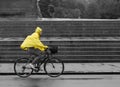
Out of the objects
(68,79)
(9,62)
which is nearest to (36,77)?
(68,79)

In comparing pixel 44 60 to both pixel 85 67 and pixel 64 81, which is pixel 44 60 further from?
pixel 85 67

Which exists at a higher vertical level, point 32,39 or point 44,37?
point 32,39

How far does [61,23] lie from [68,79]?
9862 millimetres

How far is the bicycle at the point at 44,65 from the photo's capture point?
16.6 m

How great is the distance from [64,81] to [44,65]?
1679 millimetres

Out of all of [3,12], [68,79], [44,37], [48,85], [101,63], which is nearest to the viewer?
[48,85]

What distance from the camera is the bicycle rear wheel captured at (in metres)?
16.6

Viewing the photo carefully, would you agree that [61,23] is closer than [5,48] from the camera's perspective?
No

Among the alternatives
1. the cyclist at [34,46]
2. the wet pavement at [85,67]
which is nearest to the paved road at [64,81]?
the cyclist at [34,46]

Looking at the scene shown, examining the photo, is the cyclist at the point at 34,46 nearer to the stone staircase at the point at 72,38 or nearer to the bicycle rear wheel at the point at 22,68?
the bicycle rear wheel at the point at 22,68

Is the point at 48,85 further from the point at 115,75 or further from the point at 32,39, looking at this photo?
the point at 115,75

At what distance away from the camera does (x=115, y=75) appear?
1722 centimetres

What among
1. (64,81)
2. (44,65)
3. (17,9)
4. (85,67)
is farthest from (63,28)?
(64,81)

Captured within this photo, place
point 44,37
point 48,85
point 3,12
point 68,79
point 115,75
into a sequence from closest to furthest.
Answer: point 48,85 → point 68,79 → point 115,75 → point 44,37 → point 3,12
